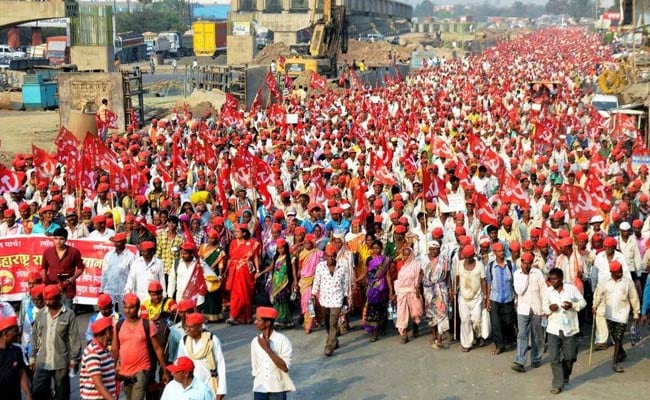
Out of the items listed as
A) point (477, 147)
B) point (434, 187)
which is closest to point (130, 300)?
point (434, 187)

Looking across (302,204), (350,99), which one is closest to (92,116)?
(350,99)

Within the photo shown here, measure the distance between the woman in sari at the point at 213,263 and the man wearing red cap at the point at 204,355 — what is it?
3.81 meters

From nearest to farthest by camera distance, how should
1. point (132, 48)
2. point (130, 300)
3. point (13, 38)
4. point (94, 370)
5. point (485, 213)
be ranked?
1. point (94, 370)
2. point (130, 300)
3. point (485, 213)
4. point (13, 38)
5. point (132, 48)

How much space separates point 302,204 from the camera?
12.6 m

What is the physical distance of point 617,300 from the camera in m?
8.94

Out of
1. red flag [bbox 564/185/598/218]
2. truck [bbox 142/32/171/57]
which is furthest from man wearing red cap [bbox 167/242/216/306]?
truck [bbox 142/32/171/57]

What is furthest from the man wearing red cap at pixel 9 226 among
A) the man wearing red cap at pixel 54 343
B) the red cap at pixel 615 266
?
the red cap at pixel 615 266

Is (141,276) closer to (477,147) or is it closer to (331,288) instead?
(331,288)

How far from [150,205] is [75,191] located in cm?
137

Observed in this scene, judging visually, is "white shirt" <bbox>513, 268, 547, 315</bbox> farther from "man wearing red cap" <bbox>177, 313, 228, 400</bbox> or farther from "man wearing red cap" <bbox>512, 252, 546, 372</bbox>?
"man wearing red cap" <bbox>177, 313, 228, 400</bbox>

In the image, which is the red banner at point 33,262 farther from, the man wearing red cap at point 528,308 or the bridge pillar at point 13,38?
the bridge pillar at point 13,38

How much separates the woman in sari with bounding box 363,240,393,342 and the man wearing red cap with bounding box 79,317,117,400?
3972mm

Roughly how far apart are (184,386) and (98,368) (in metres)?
0.96

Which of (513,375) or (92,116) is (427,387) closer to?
(513,375)
